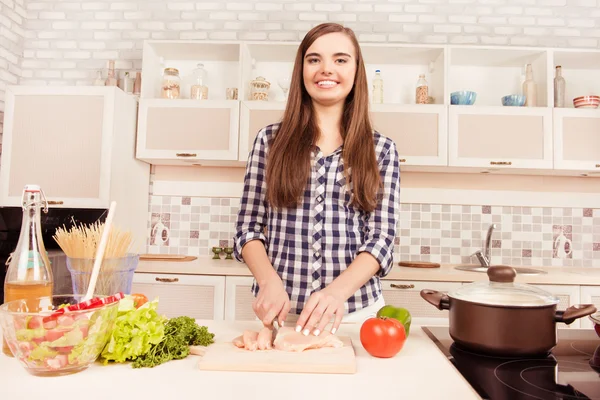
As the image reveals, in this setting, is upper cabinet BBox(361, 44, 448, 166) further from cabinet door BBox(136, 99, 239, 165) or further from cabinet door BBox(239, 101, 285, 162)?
cabinet door BBox(136, 99, 239, 165)

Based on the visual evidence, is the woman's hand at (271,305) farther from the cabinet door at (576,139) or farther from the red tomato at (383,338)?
the cabinet door at (576,139)

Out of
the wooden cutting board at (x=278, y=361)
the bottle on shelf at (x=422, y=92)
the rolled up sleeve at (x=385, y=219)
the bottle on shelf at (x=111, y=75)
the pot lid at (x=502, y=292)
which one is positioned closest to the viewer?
the wooden cutting board at (x=278, y=361)

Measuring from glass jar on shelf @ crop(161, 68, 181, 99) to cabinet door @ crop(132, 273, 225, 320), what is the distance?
114 cm

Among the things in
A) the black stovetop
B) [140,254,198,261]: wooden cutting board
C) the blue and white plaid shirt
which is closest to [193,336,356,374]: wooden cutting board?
the black stovetop

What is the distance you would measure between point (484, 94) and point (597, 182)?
958 mm

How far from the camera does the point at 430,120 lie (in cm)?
256

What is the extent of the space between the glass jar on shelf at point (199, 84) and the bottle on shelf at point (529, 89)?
2.05 meters

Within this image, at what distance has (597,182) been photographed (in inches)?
113

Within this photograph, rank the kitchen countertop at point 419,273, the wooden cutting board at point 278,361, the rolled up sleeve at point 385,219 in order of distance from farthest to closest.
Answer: the kitchen countertop at point 419,273
the rolled up sleeve at point 385,219
the wooden cutting board at point 278,361

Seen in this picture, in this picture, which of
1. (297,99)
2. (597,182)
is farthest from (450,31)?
(297,99)

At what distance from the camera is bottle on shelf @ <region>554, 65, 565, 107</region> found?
267 cm

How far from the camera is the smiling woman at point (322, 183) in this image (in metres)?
1.27

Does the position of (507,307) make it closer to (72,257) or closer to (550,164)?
(72,257)

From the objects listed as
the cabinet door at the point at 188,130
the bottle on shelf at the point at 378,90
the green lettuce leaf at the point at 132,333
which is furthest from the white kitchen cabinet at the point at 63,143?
the green lettuce leaf at the point at 132,333
